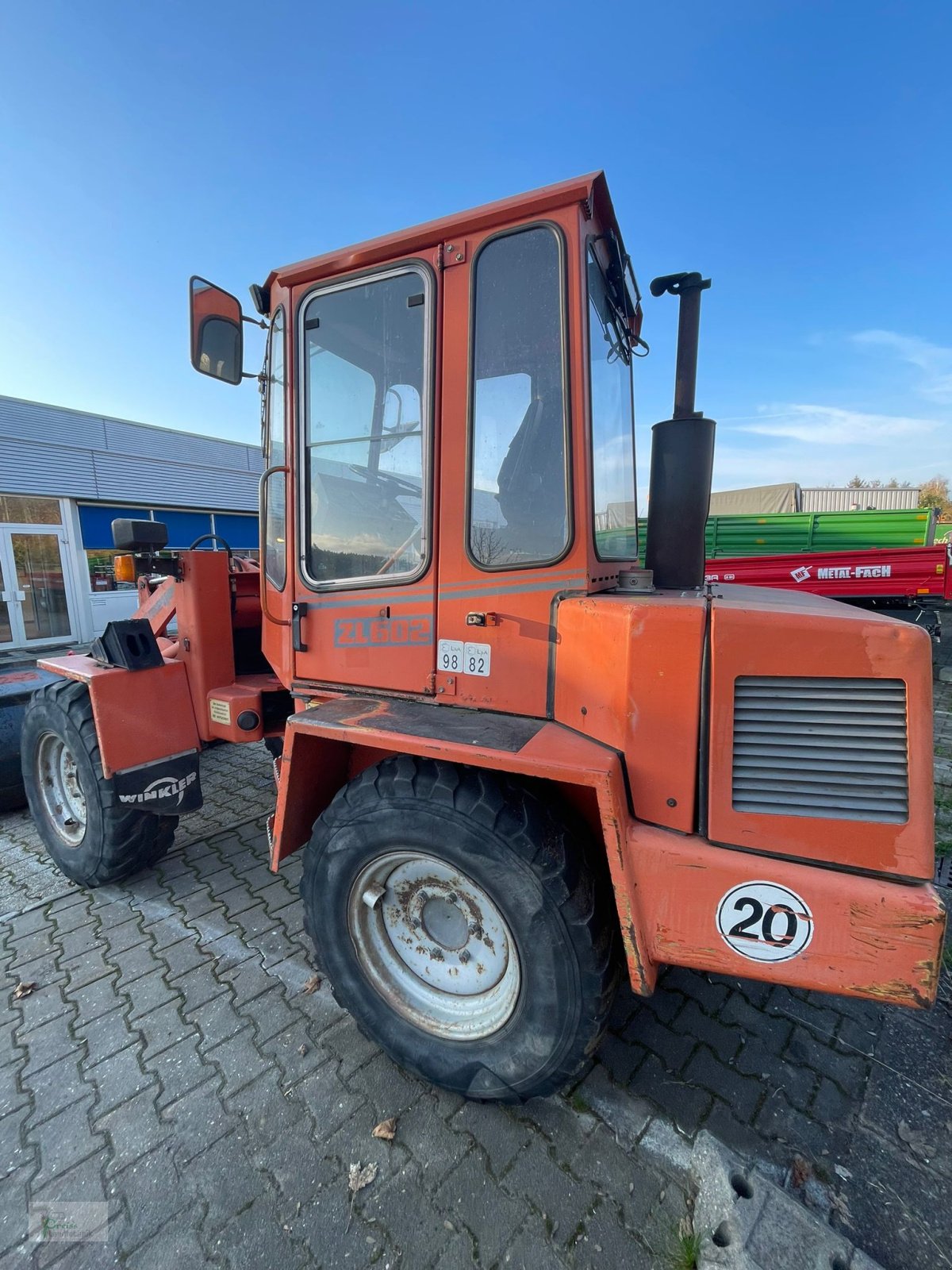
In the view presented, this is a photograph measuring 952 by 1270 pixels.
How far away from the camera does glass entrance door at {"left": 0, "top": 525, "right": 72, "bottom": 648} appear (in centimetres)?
1106

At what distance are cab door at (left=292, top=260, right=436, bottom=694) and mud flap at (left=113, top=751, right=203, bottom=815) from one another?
1.07 meters

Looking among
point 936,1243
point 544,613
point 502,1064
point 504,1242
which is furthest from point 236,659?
point 936,1243

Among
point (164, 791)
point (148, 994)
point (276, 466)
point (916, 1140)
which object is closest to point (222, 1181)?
point (148, 994)

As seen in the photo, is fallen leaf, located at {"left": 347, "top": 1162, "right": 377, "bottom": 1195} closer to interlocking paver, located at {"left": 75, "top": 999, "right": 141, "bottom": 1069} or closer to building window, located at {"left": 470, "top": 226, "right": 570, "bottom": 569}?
interlocking paver, located at {"left": 75, "top": 999, "right": 141, "bottom": 1069}

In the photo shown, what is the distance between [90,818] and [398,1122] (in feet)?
7.36

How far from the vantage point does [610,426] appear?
229 centimetres

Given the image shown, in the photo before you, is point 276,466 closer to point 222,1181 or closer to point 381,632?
point 381,632

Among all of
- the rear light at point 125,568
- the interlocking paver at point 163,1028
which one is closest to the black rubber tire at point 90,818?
the rear light at point 125,568

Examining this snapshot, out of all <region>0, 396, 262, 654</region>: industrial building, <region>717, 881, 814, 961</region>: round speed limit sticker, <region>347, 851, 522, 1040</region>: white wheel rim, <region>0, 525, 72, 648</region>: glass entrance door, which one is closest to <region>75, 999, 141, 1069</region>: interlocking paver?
<region>347, 851, 522, 1040</region>: white wheel rim

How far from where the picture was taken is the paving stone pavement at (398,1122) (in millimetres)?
1564

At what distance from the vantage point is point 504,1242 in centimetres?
155

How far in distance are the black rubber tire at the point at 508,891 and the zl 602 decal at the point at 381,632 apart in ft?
1.46

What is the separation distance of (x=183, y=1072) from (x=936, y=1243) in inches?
95.6

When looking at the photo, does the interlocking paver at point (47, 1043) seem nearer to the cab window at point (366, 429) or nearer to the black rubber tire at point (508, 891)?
the black rubber tire at point (508, 891)
